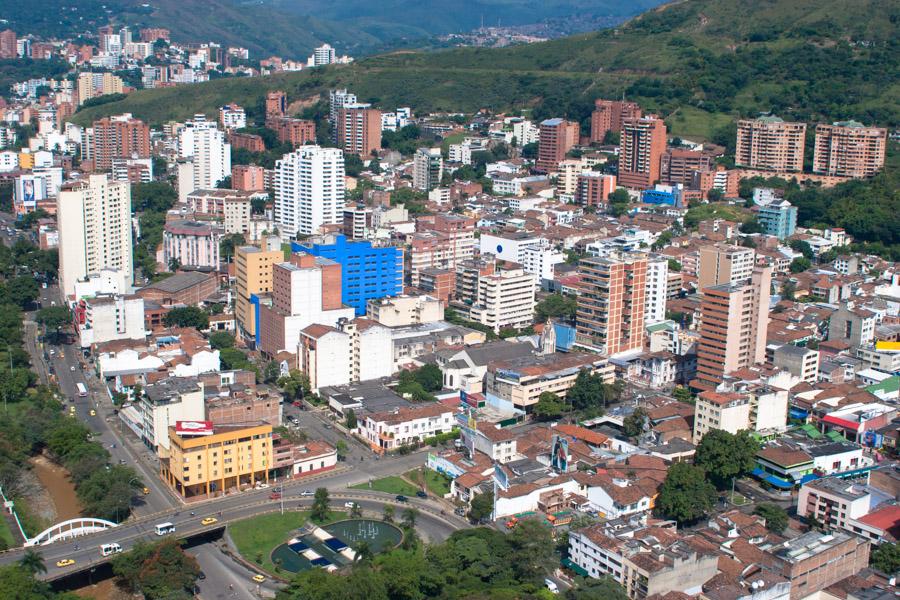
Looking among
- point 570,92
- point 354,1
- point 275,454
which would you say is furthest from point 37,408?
point 354,1

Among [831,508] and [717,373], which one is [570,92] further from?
[831,508]

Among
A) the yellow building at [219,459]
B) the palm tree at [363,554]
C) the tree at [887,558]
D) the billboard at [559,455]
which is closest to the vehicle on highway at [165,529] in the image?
the yellow building at [219,459]

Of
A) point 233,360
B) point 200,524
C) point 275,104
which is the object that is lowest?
point 200,524

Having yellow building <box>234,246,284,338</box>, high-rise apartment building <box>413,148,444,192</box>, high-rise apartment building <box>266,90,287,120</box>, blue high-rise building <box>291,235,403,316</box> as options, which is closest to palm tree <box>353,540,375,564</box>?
yellow building <box>234,246,284,338</box>

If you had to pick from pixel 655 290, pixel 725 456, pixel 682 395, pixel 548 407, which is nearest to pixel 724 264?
pixel 655 290

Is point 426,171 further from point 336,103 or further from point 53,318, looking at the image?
point 53,318

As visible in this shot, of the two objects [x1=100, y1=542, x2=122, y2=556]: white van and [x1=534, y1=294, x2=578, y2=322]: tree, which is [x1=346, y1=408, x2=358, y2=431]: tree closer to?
[x1=100, y1=542, x2=122, y2=556]: white van

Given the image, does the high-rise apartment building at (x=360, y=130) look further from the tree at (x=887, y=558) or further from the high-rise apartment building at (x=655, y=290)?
the tree at (x=887, y=558)
